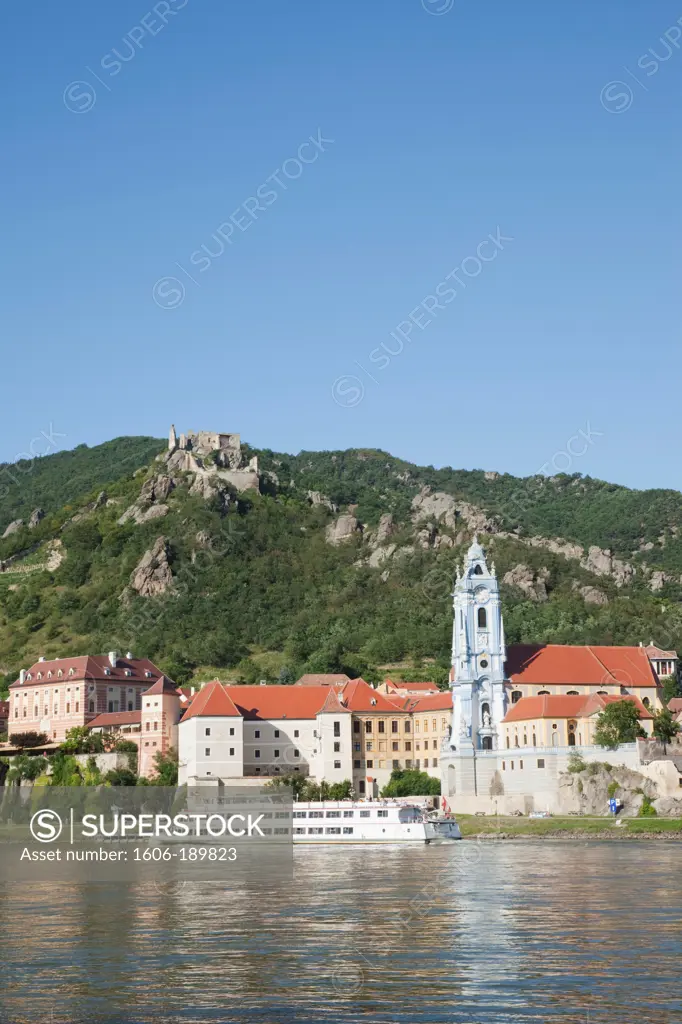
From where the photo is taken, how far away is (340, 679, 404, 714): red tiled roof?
126 meters

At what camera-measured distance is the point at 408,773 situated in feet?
399

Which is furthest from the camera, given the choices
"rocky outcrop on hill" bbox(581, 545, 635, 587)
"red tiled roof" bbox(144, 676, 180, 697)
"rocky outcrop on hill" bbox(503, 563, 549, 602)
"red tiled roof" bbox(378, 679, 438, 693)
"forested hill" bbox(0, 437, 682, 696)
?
"rocky outcrop on hill" bbox(581, 545, 635, 587)

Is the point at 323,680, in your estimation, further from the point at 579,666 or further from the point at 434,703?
the point at 579,666

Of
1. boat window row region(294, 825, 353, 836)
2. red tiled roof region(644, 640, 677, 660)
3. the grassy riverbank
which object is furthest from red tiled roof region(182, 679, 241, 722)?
red tiled roof region(644, 640, 677, 660)

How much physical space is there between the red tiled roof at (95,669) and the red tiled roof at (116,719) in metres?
5.44

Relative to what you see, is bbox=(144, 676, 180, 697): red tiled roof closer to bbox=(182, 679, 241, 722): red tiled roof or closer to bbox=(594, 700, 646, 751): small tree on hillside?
bbox=(182, 679, 241, 722): red tiled roof

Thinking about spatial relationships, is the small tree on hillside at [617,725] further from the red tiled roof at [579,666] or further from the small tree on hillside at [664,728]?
the red tiled roof at [579,666]

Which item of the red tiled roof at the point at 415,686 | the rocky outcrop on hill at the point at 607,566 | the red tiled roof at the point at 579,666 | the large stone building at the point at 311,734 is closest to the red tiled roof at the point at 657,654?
the red tiled roof at the point at 579,666

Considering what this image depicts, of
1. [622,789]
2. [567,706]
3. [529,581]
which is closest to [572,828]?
[622,789]

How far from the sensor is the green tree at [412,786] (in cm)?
11825

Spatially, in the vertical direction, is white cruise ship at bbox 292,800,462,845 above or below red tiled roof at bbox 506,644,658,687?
below

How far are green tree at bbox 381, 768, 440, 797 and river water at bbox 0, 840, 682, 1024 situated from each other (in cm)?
5715

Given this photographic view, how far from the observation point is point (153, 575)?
186375mm

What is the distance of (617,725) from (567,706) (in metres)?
7.09
